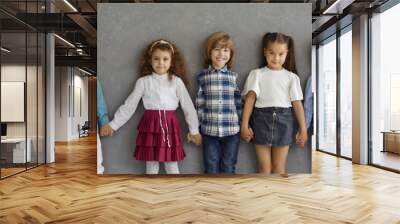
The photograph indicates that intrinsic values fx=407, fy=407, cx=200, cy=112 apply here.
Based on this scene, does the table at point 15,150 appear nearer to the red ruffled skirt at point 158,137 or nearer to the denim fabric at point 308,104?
the red ruffled skirt at point 158,137

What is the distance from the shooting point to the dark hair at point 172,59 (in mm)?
5320

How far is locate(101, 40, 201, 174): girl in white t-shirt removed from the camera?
5.32 meters

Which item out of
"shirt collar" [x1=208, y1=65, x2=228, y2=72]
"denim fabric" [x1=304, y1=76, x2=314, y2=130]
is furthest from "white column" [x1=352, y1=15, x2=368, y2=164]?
"shirt collar" [x1=208, y1=65, x2=228, y2=72]

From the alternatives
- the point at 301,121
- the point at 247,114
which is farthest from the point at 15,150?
the point at 301,121

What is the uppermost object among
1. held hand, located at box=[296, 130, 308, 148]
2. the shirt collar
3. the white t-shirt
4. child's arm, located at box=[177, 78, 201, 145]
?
the shirt collar

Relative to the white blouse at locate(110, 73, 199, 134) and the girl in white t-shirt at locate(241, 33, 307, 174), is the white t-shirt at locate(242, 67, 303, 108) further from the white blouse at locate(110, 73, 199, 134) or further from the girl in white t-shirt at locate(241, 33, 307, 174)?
the white blouse at locate(110, 73, 199, 134)

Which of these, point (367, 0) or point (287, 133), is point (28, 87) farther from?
point (367, 0)

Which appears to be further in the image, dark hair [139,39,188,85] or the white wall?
the white wall

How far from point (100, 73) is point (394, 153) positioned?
536cm

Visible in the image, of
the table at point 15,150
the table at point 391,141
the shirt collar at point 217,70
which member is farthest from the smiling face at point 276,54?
the table at point 15,150

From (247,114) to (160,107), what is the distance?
115 centimetres

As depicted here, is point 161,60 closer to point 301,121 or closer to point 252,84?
point 252,84

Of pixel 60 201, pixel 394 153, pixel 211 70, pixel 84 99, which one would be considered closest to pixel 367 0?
pixel 394 153

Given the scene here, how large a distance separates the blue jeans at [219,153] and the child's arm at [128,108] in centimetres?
101
